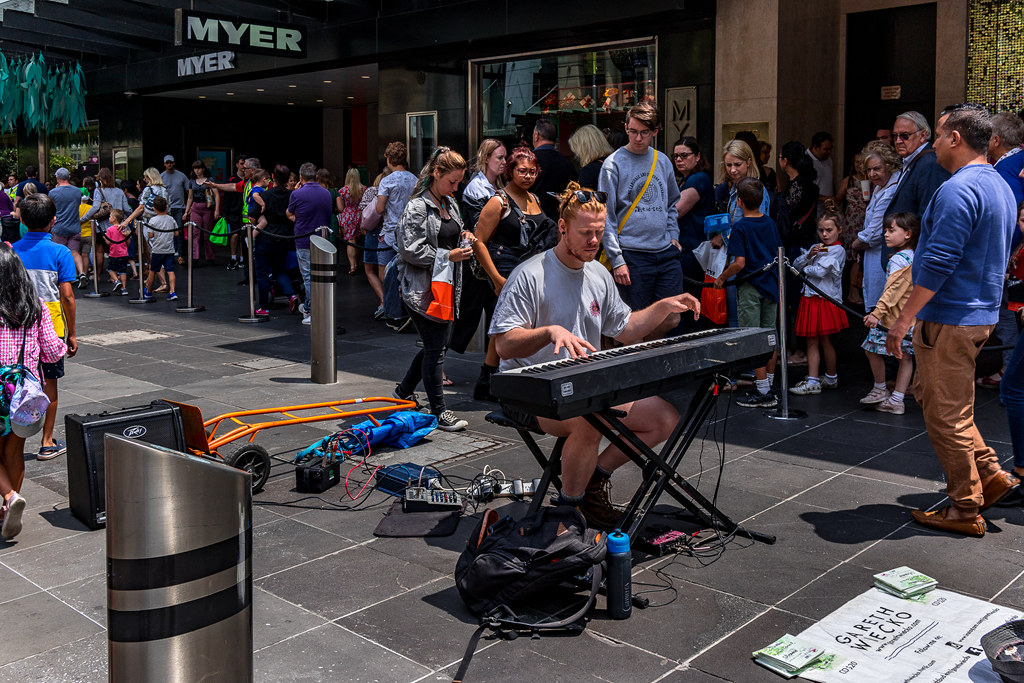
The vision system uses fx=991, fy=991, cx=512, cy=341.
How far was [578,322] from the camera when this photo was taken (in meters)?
4.72

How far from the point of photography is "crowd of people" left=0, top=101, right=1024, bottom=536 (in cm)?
470

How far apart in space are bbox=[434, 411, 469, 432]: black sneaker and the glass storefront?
5.87 metres

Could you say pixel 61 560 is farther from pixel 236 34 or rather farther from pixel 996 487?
pixel 236 34

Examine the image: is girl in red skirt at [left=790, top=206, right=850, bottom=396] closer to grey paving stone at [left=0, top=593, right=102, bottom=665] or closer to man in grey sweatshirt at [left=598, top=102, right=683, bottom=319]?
man in grey sweatshirt at [left=598, top=102, right=683, bottom=319]

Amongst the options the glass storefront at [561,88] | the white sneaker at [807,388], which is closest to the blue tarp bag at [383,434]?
the white sneaker at [807,388]

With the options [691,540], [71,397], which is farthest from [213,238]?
[691,540]

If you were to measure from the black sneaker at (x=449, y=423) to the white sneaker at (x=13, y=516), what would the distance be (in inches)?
112

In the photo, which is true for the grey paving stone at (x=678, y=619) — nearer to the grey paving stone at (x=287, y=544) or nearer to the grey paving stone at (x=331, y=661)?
the grey paving stone at (x=331, y=661)

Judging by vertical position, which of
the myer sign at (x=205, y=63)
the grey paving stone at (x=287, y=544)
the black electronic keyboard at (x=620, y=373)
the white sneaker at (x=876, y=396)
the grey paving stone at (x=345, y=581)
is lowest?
the grey paving stone at (x=345, y=581)

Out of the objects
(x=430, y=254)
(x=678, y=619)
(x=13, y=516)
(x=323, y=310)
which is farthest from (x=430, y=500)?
(x=323, y=310)

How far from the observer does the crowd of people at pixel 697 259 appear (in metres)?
4.70

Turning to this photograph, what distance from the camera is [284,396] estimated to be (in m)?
8.30

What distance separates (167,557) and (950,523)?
3.91m

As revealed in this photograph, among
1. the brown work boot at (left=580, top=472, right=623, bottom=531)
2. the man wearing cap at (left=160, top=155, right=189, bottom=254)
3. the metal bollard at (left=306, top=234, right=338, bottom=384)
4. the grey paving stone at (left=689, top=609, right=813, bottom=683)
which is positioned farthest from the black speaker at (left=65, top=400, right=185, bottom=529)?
the man wearing cap at (left=160, top=155, right=189, bottom=254)
